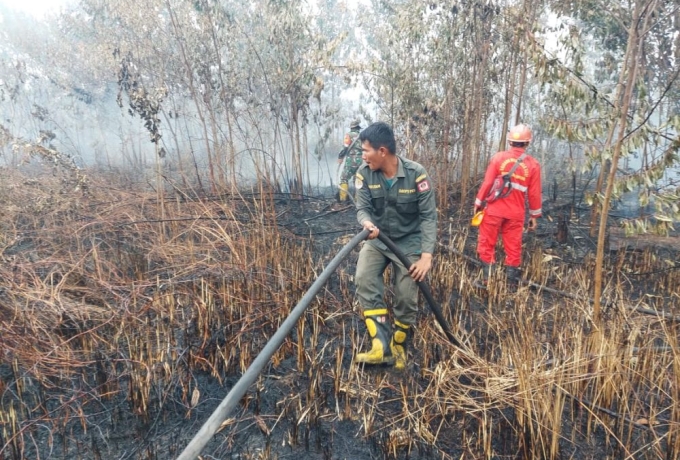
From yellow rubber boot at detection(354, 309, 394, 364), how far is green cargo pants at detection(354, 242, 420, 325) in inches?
2.2

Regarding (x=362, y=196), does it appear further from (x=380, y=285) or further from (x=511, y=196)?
(x=511, y=196)

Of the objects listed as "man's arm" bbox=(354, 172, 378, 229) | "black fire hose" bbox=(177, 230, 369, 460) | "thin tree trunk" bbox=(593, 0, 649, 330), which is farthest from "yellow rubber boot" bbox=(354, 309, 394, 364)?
"thin tree trunk" bbox=(593, 0, 649, 330)

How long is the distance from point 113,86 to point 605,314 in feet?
68.2

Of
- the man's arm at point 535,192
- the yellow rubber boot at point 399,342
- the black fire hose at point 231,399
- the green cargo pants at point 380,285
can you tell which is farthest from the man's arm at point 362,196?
the man's arm at point 535,192

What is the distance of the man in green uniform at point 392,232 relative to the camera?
2.93 meters

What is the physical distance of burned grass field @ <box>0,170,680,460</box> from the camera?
222 cm

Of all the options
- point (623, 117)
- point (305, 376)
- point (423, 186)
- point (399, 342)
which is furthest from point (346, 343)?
point (623, 117)

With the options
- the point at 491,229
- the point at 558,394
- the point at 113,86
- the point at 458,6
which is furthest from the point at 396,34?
the point at 113,86

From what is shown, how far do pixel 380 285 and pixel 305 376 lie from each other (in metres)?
0.80

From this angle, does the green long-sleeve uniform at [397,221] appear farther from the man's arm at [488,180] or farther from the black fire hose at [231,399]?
the man's arm at [488,180]

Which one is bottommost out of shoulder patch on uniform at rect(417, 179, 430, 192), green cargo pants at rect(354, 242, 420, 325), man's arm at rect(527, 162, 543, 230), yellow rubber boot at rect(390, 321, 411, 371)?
yellow rubber boot at rect(390, 321, 411, 371)

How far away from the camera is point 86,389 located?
262 centimetres

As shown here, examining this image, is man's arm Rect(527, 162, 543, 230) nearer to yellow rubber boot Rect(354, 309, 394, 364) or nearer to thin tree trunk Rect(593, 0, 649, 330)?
thin tree trunk Rect(593, 0, 649, 330)

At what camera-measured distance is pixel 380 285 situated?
10.1ft
